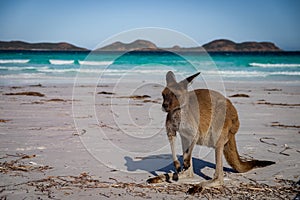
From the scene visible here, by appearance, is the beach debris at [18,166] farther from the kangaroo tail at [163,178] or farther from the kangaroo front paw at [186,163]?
the kangaroo front paw at [186,163]

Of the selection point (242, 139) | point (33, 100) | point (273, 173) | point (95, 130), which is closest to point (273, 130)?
point (242, 139)

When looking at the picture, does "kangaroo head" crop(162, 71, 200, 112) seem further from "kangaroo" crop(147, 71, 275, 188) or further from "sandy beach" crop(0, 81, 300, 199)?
"sandy beach" crop(0, 81, 300, 199)

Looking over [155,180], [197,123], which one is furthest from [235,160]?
[155,180]

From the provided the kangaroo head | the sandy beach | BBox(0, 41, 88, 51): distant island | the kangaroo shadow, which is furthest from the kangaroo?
BBox(0, 41, 88, 51): distant island

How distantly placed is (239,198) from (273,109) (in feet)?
24.9

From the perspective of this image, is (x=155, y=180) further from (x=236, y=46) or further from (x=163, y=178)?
(x=236, y=46)

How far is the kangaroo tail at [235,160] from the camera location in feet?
14.2

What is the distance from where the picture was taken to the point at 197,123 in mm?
3904

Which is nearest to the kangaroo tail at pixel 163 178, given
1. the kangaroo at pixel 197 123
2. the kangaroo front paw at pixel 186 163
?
the kangaroo at pixel 197 123

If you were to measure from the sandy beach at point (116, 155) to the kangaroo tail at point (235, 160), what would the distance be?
0.35 ft

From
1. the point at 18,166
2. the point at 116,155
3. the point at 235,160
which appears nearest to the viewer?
the point at 235,160

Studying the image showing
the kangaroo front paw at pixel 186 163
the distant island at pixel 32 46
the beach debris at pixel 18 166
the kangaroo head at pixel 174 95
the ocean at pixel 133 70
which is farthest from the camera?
the distant island at pixel 32 46

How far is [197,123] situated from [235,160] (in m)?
0.90

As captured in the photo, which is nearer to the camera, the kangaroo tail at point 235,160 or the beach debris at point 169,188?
the beach debris at point 169,188
